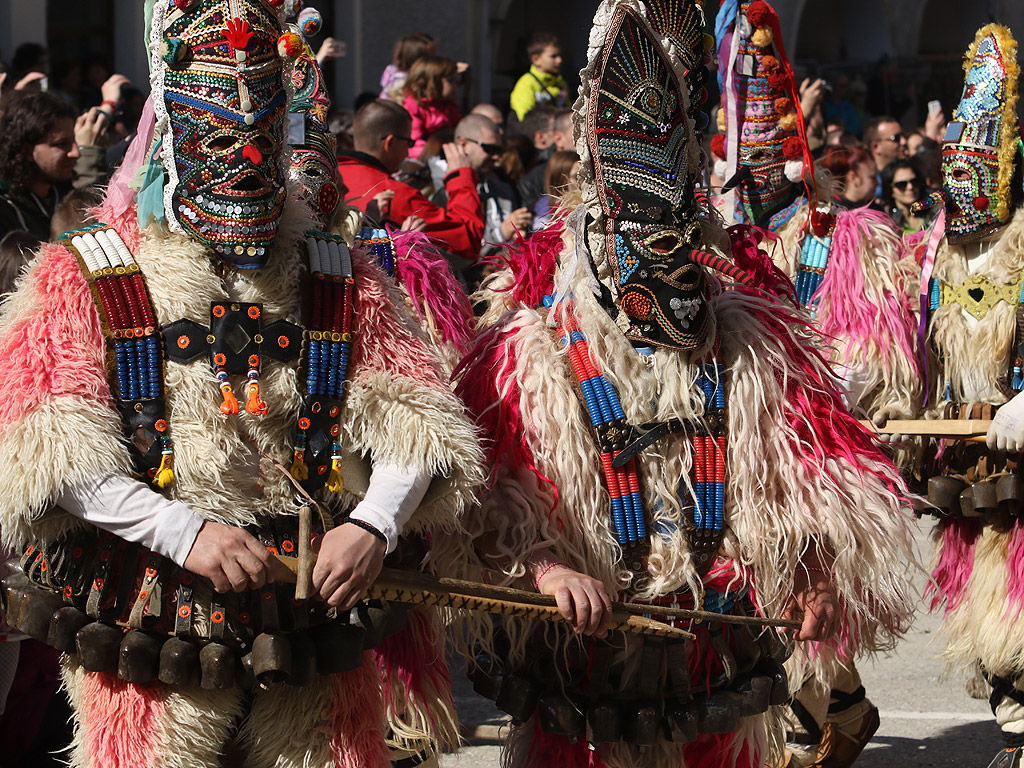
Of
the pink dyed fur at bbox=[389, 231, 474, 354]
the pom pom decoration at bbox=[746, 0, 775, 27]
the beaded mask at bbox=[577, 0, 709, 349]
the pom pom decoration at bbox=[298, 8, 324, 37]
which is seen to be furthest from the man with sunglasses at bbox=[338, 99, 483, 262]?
the beaded mask at bbox=[577, 0, 709, 349]

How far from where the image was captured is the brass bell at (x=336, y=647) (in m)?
2.63

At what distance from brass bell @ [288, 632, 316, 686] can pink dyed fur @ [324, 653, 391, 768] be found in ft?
0.44

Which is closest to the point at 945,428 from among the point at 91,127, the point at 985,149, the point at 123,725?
the point at 985,149

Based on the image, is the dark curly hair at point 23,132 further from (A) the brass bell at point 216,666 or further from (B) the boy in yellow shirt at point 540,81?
(B) the boy in yellow shirt at point 540,81

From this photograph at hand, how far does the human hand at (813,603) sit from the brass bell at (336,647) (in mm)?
991

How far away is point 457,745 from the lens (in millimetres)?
3535

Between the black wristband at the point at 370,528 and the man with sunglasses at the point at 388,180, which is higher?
the man with sunglasses at the point at 388,180

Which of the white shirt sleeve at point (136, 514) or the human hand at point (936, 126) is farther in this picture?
the human hand at point (936, 126)

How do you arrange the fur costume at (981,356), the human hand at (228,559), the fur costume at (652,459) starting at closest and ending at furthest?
the human hand at (228,559) → the fur costume at (652,459) → the fur costume at (981,356)

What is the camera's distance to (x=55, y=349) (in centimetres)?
251

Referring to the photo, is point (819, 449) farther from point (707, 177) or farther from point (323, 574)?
point (323, 574)

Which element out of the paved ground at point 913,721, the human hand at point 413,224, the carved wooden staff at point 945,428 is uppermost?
the human hand at point 413,224

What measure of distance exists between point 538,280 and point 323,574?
3.04 feet

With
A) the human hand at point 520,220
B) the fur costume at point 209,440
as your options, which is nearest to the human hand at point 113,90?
the human hand at point 520,220
